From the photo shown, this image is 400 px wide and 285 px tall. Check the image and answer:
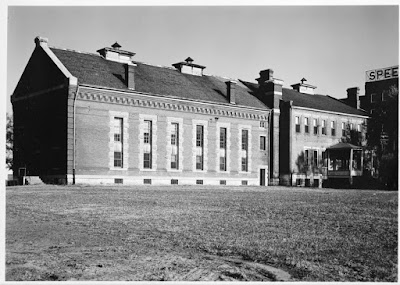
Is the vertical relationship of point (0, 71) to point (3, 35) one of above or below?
below

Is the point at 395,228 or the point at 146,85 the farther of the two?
the point at 146,85

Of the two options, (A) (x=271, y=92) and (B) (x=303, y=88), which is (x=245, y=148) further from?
(B) (x=303, y=88)

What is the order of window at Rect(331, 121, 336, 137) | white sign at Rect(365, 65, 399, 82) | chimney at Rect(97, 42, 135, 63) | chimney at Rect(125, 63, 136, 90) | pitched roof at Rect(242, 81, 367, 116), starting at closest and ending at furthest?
white sign at Rect(365, 65, 399, 82)
chimney at Rect(125, 63, 136, 90)
chimney at Rect(97, 42, 135, 63)
pitched roof at Rect(242, 81, 367, 116)
window at Rect(331, 121, 336, 137)

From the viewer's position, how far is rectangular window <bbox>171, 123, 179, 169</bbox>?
107 feet

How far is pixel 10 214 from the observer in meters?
11.9

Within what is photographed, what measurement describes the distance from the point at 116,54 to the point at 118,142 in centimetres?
661

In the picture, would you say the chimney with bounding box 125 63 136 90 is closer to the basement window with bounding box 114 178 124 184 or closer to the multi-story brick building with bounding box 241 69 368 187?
the basement window with bounding box 114 178 124 184

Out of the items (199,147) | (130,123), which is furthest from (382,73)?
(199,147)

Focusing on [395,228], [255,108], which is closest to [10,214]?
[395,228]

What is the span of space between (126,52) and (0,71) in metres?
22.7

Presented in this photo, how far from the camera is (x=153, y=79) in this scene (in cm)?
3341

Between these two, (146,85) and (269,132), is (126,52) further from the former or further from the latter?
(269,132)

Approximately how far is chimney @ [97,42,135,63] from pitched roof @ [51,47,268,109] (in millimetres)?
434

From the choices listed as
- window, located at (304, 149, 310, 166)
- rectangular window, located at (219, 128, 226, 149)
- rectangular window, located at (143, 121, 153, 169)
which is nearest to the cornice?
rectangular window, located at (219, 128, 226, 149)
